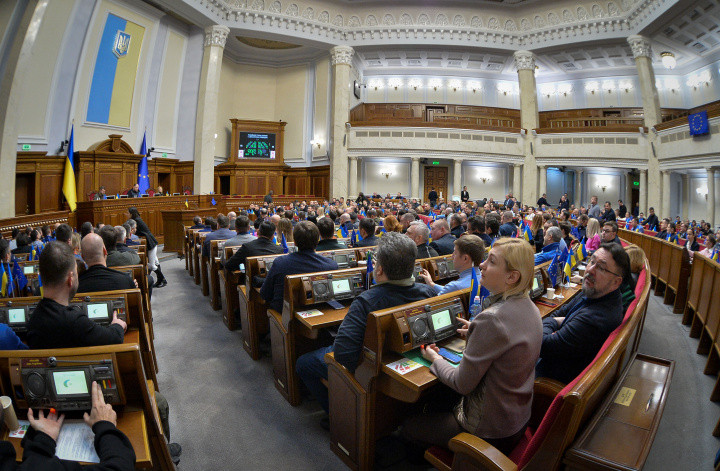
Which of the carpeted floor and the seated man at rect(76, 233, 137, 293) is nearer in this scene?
the carpeted floor

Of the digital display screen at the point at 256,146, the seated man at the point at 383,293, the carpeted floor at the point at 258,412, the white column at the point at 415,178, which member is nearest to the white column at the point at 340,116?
the digital display screen at the point at 256,146

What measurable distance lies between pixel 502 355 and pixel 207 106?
15.9 meters

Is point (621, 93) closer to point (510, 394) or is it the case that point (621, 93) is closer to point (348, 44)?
point (348, 44)

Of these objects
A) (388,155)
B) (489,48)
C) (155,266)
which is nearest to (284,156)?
(388,155)

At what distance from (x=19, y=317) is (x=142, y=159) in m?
12.4

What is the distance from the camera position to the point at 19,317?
276cm

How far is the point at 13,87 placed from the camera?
8.84 metres

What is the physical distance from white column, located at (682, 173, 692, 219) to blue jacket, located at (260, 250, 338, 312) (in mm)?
19845

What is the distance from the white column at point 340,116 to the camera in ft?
57.2

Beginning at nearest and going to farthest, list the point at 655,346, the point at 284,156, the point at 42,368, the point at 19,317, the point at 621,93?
the point at 42,368, the point at 19,317, the point at 655,346, the point at 284,156, the point at 621,93

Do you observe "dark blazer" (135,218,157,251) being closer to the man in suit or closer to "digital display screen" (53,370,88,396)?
the man in suit

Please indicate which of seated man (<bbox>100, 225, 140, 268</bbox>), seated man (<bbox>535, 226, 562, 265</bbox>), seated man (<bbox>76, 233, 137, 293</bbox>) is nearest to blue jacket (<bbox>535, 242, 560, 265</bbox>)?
seated man (<bbox>535, 226, 562, 265</bbox>)

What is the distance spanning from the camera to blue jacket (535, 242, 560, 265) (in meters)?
4.59

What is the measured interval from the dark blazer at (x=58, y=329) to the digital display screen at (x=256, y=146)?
1660cm
